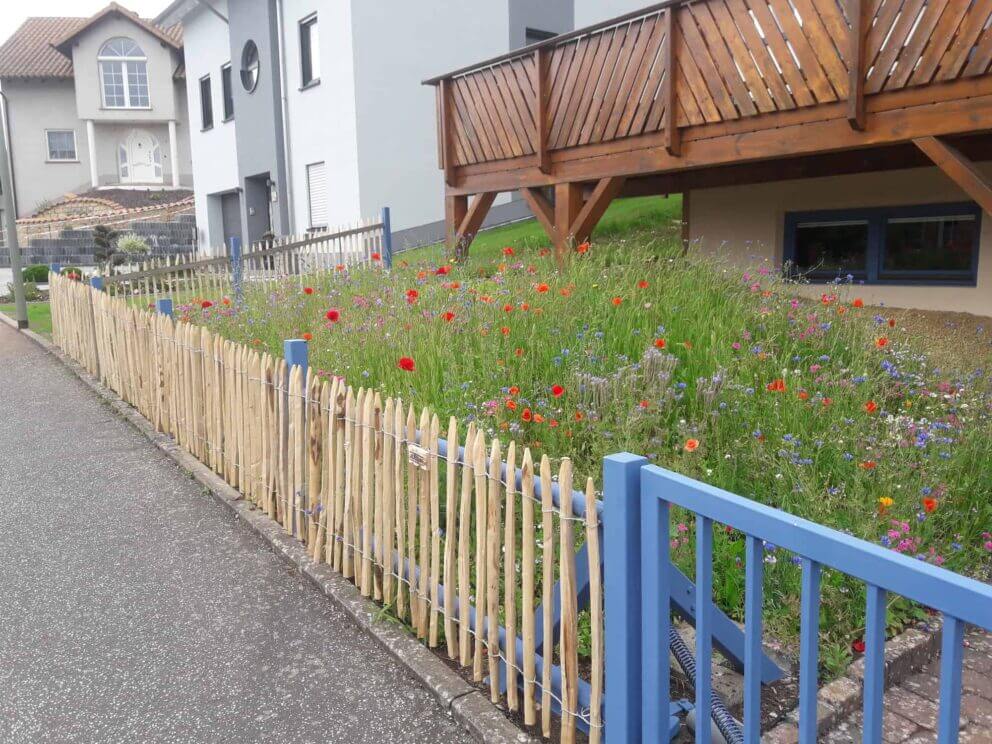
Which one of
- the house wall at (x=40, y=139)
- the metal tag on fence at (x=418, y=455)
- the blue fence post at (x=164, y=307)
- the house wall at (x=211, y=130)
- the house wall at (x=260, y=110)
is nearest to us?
the metal tag on fence at (x=418, y=455)

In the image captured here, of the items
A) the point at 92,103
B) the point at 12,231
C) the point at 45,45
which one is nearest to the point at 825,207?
the point at 12,231

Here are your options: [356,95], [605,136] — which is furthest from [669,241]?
[356,95]

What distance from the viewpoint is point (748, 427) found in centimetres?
458

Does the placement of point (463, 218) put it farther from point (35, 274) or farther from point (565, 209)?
point (35, 274)

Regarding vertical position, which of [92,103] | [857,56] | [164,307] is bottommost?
[164,307]

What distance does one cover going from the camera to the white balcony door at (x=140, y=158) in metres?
39.9

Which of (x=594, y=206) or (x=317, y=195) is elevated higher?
(x=317, y=195)

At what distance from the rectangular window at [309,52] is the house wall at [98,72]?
23.0 meters

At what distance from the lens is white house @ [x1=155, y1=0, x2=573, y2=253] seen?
55.6 feet

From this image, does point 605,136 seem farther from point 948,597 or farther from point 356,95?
point 356,95

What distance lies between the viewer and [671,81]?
26.9ft

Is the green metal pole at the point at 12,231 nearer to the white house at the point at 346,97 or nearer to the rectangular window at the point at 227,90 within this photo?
the white house at the point at 346,97

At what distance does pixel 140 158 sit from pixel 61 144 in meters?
3.39

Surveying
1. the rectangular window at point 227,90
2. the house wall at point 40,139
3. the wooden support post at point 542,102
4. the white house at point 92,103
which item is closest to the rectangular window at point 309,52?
the rectangular window at point 227,90
